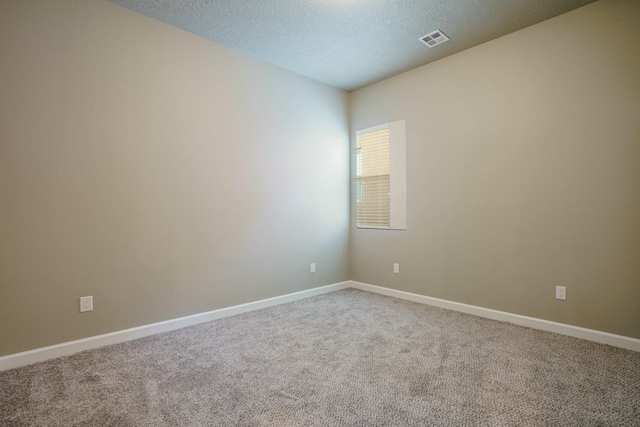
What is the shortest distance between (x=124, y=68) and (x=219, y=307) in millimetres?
2318

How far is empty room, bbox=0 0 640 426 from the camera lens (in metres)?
1.94

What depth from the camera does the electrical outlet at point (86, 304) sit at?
2.48 m

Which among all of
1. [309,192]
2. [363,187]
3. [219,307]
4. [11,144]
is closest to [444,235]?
[363,187]

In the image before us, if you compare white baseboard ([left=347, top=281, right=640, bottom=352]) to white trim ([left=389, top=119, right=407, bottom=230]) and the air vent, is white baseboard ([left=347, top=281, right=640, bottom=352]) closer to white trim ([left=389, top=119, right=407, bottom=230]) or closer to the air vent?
white trim ([left=389, top=119, right=407, bottom=230])

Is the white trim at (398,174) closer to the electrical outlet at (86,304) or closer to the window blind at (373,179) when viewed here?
the window blind at (373,179)

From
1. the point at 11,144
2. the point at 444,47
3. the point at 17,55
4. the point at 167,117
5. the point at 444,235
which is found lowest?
the point at 444,235

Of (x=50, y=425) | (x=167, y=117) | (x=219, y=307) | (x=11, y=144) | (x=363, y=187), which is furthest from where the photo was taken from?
(x=363, y=187)

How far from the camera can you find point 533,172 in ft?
9.59

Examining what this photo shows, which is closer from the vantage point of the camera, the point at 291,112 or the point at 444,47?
the point at 444,47

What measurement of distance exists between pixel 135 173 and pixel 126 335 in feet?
4.44

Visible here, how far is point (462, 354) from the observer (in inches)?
92.9

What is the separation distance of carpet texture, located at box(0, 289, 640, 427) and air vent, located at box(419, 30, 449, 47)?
2734 mm

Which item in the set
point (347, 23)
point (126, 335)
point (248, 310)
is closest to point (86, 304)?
point (126, 335)

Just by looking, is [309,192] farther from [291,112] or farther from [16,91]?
[16,91]
